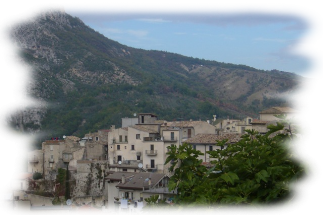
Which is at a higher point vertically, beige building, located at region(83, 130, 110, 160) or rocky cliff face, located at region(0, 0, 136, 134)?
rocky cliff face, located at region(0, 0, 136, 134)

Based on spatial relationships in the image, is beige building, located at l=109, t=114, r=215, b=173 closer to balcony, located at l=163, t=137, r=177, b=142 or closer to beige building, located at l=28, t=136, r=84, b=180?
balcony, located at l=163, t=137, r=177, b=142

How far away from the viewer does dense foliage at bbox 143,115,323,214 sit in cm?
1053

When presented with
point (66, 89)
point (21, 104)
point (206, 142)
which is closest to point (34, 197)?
point (206, 142)

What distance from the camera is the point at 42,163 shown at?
232 ft

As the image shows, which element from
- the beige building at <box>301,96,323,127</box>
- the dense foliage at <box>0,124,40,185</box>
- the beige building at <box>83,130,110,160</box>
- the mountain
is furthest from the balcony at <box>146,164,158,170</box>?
the mountain

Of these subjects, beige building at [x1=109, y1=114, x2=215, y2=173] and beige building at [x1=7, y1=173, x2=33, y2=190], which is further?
beige building at [x1=7, y1=173, x2=33, y2=190]

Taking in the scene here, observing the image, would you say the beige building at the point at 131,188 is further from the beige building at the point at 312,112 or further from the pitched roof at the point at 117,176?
the beige building at the point at 312,112

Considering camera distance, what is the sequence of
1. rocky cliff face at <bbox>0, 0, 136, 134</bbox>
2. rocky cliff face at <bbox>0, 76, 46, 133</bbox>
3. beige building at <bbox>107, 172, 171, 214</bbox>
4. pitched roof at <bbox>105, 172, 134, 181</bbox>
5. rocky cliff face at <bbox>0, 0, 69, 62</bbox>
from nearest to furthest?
beige building at <bbox>107, 172, 171, 214</bbox>, pitched roof at <bbox>105, 172, 134, 181</bbox>, rocky cliff face at <bbox>0, 76, 46, 133</bbox>, rocky cliff face at <bbox>0, 0, 136, 134</bbox>, rocky cliff face at <bbox>0, 0, 69, 62</bbox>

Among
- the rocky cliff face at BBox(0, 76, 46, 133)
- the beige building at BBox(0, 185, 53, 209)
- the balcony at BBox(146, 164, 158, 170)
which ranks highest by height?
the rocky cliff face at BBox(0, 76, 46, 133)

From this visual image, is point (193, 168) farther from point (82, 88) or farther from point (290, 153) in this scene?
point (82, 88)

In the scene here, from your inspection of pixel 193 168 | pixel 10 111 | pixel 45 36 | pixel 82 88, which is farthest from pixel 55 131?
pixel 193 168

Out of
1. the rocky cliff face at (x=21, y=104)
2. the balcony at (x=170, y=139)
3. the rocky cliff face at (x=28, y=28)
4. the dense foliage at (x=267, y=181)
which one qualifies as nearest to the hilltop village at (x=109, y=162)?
the balcony at (x=170, y=139)

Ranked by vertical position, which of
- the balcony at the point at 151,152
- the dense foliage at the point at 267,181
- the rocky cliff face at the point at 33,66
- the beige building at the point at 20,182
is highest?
the rocky cliff face at the point at 33,66

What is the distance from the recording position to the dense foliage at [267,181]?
34.6 feet
